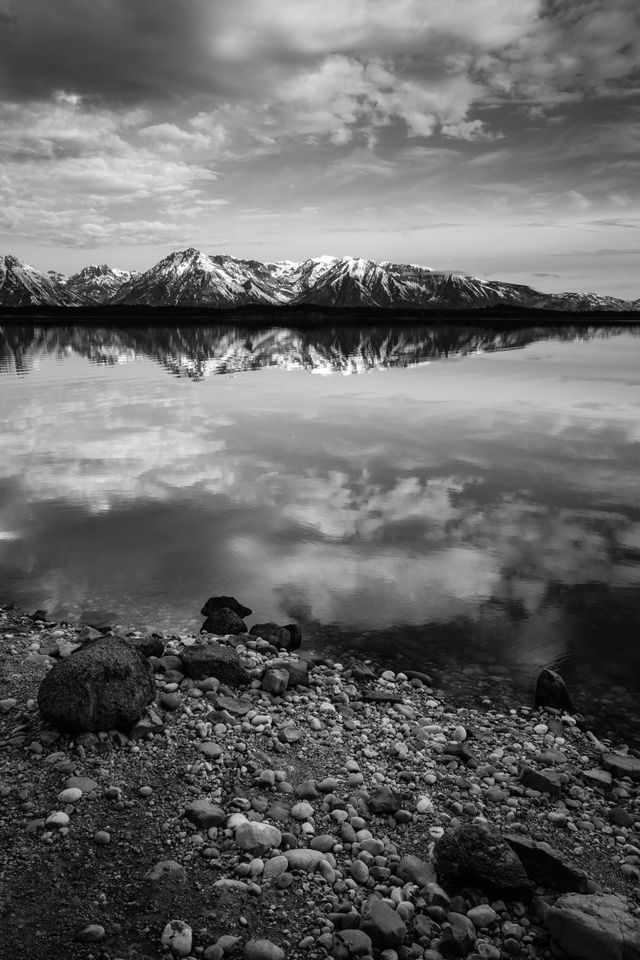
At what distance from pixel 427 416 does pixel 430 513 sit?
21.3 m

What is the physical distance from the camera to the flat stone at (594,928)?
6414mm

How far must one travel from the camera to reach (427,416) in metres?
43.5

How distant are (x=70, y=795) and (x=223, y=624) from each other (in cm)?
620

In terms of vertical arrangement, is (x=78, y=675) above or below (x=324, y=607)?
above

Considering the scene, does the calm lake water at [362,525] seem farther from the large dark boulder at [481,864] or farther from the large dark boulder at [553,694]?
the large dark boulder at [481,864]

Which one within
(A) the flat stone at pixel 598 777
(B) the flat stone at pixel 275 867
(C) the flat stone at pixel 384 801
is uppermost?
(B) the flat stone at pixel 275 867

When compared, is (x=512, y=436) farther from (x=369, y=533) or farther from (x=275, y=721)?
(x=275, y=721)

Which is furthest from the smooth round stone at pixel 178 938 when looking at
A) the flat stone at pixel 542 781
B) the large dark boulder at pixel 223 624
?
the large dark boulder at pixel 223 624

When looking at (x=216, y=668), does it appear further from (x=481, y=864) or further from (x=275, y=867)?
(x=481, y=864)

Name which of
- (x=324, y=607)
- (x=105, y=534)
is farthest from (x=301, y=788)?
(x=105, y=534)

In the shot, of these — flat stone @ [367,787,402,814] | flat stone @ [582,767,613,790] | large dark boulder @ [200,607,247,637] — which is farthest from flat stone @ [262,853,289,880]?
large dark boulder @ [200,607,247,637]

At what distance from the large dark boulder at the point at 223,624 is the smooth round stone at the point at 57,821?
637cm

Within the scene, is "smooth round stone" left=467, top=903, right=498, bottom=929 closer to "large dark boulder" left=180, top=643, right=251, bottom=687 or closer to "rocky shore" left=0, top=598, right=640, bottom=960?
"rocky shore" left=0, top=598, right=640, bottom=960

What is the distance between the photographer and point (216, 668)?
39.9 feet
